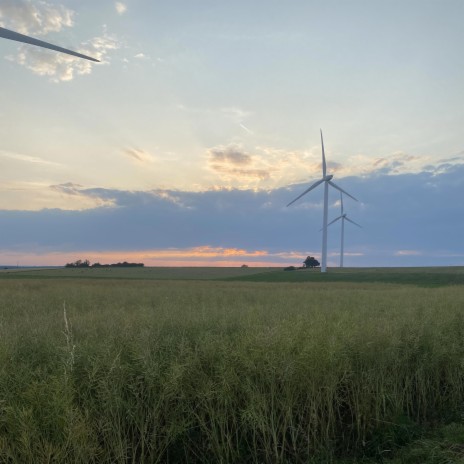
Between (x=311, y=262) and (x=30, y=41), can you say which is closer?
(x=30, y=41)

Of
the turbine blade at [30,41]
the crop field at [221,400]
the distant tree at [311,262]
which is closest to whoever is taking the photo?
the crop field at [221,400]

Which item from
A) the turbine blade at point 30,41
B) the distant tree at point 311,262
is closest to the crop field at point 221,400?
the turbine blade at point 30,41

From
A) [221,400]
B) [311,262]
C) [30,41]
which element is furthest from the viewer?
[311,262]

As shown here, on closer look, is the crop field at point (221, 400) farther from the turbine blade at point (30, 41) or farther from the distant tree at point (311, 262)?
the distant tree at point (311, 262)

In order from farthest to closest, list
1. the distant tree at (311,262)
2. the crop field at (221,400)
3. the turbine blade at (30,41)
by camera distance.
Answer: the distant tree at (311,262) → the turbine blade at (30,41) → the crop field at (221,400)

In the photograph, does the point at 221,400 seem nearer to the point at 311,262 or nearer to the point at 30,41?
the point at 30,41

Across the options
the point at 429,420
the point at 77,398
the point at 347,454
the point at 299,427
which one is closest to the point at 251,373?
the point at 299,427

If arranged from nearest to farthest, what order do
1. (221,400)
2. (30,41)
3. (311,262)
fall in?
(221,400), (30,41), (311,262)

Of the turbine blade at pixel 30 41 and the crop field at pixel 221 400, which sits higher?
the turbine blade at pixel 30 41

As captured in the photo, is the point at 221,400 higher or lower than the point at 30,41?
lower

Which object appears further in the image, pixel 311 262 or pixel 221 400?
pixel 311 262

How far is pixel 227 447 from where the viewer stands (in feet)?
23.5

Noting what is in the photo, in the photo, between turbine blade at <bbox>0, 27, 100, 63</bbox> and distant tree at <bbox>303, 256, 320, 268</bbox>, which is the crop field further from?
distant tree at <bbox>303, 256, 320, 268</bbox>

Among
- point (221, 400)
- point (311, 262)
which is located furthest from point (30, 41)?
point (311, 262)
